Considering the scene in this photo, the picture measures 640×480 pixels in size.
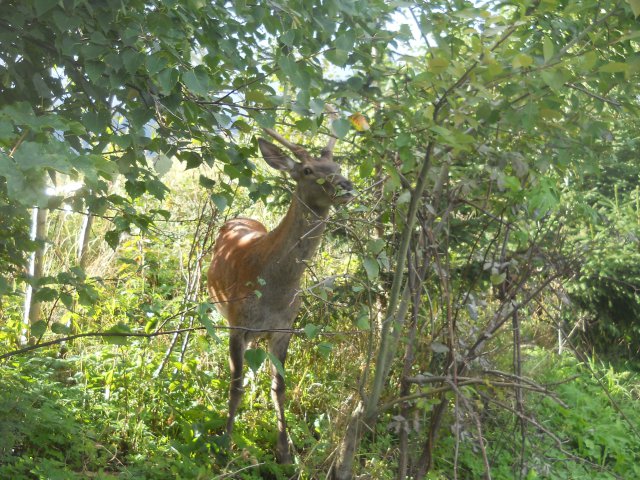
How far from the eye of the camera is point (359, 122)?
298 cm

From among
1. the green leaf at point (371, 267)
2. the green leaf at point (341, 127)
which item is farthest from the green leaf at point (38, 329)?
the green leaf at point (341, 127)

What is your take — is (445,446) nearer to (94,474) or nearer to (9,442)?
(94,474)

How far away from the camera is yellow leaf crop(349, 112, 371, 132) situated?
294cm

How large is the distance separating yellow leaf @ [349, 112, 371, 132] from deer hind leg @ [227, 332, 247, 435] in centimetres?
223

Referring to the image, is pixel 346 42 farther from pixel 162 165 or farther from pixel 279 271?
pixel 279 271

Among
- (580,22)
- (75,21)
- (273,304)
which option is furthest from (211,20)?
(273,304)

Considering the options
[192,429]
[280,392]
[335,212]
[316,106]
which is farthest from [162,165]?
[280,392]

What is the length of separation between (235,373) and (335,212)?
1.66 m

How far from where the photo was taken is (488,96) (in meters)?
2.45

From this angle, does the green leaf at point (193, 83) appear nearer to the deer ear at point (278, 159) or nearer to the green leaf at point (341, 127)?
the green leaf at point (341, 127)

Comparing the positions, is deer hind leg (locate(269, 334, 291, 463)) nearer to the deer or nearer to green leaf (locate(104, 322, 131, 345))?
the deer

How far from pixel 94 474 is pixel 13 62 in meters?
2.33

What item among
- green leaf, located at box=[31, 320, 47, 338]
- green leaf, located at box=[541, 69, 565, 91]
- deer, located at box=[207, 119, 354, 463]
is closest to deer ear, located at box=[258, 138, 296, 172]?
deer, located at box=[207, 119, 354, 463]

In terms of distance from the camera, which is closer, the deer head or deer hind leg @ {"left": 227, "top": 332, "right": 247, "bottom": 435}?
the deer head
